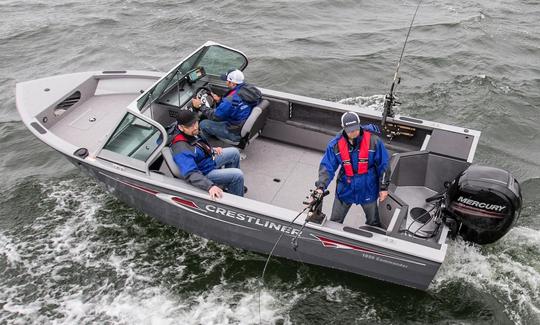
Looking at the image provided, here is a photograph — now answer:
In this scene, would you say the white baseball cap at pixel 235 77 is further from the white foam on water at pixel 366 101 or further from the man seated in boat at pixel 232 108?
the white foam on water at pixel 366 101

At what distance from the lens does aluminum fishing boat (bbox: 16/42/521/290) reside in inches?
178

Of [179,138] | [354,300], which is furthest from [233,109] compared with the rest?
[354,300]

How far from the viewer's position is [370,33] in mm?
11836

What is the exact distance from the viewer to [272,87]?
9.78 m

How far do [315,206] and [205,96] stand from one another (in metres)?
2.45

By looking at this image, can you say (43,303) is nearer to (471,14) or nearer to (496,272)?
(496,272)

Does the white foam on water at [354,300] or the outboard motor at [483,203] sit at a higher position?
the outboard motor at [483,203]

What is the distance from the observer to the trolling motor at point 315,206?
442 centimetres

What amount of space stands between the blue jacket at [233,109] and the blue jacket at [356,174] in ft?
5.62

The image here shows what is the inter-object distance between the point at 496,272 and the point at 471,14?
9444 millimetres

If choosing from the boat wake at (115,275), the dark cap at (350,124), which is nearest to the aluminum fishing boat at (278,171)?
the boat wake at (115,275)

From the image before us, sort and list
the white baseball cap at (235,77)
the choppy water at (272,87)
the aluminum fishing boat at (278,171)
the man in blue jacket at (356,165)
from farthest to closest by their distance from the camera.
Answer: the white baseball cap at (235,77), the choppy water at (272,87), the aluminum fishing boat at (278,171), the man in blue jacket at (356,165)

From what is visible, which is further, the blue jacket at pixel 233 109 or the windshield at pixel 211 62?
the windshield at pixel 211 62

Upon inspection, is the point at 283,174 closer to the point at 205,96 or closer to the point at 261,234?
the point at 261,234
